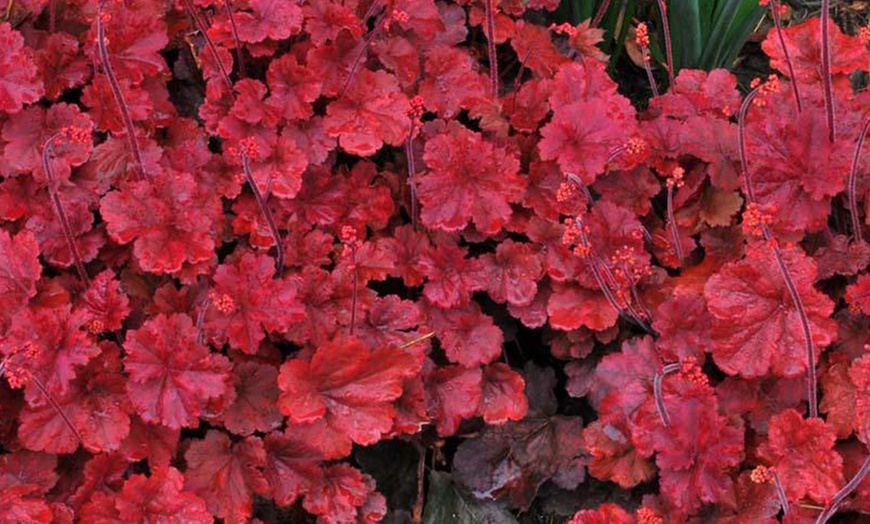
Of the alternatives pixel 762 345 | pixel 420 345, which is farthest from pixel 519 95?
pixel 762 345

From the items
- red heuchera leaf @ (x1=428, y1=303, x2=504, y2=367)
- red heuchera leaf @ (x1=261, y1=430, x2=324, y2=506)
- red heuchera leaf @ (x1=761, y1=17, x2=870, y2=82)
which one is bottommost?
red heuchera leaf @ (x1=261, y1=430, x2=324, y2=506)

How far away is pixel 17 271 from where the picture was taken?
207cm

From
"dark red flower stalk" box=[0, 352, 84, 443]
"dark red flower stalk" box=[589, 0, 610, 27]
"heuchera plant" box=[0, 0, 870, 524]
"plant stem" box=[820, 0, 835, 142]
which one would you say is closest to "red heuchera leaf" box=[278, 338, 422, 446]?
"heuchera plant" box=[0, 0, 870, 524]

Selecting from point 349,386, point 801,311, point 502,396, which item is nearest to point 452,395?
point 502,396

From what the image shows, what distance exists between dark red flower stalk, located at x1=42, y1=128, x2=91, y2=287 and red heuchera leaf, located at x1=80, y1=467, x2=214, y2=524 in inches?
19.1

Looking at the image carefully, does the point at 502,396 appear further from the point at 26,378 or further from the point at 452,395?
the point at 26,378

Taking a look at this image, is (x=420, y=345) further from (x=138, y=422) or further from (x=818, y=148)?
(x=818, y=148)

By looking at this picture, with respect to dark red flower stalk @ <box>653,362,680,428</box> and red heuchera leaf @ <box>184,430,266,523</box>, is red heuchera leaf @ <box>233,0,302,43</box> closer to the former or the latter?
red heuchera leaf @ <box>184,430,266,523</box>

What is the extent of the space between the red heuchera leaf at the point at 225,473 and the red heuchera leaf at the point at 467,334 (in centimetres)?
44

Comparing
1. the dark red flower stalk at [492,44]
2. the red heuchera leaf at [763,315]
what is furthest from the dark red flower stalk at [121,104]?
the red heuchera leaf at [763,315]

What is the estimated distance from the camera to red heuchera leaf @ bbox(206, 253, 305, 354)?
2.04 m

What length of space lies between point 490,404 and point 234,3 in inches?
44.1

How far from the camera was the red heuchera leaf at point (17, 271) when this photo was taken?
2.05 metres

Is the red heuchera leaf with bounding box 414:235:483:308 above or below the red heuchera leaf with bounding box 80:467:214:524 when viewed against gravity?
above
